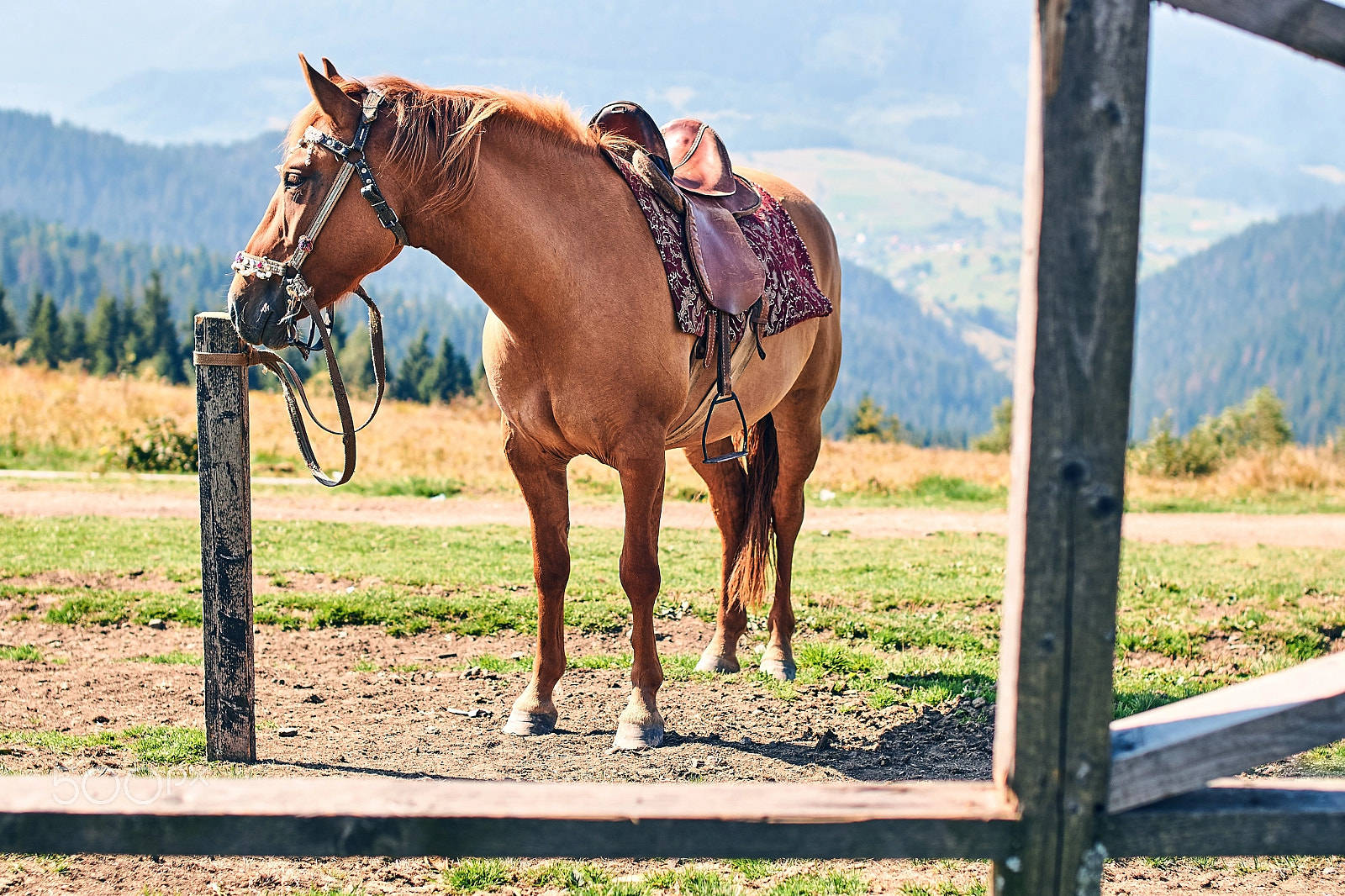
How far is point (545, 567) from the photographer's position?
4.85 m

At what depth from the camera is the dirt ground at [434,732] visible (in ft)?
11.3

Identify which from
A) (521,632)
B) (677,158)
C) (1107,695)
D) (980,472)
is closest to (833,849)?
(1107,695)

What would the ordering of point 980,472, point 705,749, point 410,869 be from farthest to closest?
point 980,472 → point 705,749 → point 410,869

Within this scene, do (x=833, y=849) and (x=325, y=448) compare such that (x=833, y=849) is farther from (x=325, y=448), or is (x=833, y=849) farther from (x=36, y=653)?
(x=325, y=448)

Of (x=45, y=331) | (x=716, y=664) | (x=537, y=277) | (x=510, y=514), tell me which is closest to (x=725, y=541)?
(x=716, y=664)

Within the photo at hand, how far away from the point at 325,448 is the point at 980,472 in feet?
36.5

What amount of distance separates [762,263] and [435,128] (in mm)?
1772

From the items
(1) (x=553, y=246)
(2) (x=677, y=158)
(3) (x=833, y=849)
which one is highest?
(2) (x=677, y=158)

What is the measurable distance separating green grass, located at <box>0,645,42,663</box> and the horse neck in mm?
3647

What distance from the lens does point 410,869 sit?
11.4 feet

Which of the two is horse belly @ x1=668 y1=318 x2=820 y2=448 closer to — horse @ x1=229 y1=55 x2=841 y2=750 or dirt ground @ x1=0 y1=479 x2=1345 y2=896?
horse @ x1=229 y1=55 x2=841 y2=750

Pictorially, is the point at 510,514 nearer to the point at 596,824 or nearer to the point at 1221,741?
the point at 596,824

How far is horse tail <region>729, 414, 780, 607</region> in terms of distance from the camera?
5899 mm

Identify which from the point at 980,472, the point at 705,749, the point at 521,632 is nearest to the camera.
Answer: the point at 705,749
